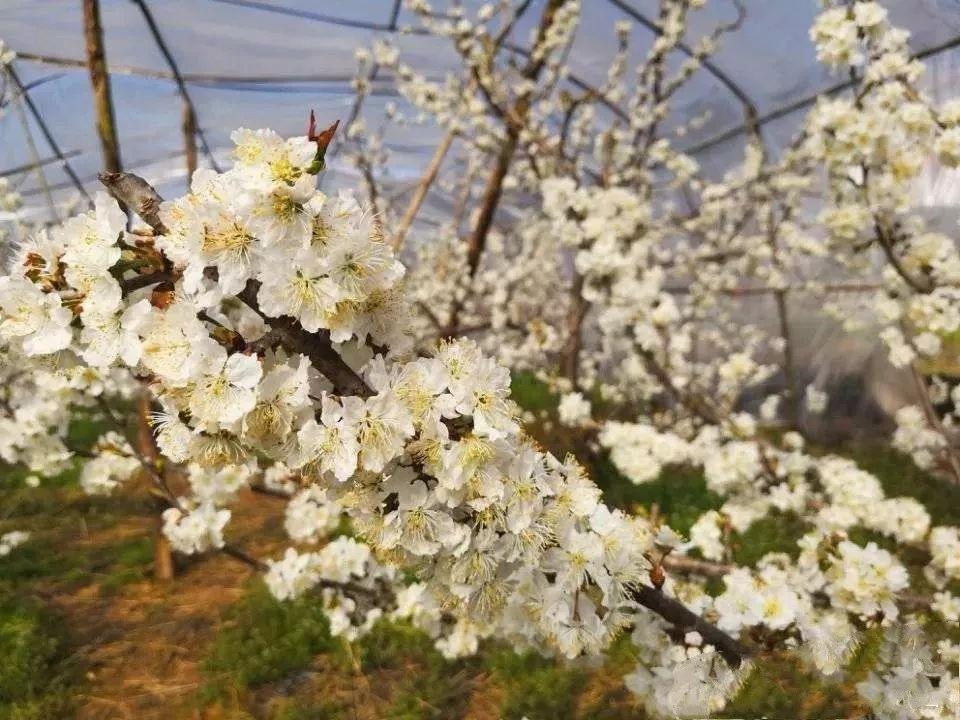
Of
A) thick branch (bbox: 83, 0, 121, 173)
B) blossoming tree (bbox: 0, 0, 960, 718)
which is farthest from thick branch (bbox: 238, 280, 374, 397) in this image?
thick branch (bbox: 83, 0, 121, 173)

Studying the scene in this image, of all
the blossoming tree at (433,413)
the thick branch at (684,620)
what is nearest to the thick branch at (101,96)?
the blossoming tree at (433,413)

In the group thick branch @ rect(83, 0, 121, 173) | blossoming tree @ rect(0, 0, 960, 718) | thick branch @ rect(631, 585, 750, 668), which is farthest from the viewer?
thick branch @ rect(83, 0, 121, 173)

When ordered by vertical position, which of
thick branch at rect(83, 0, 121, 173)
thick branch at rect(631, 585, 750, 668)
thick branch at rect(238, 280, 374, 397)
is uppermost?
thick branch at rect(83, 0, 121, 173)

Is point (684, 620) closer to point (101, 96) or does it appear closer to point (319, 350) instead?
point (319, 350)

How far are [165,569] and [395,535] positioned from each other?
3.29 meters

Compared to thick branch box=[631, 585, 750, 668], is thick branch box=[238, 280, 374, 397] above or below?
above

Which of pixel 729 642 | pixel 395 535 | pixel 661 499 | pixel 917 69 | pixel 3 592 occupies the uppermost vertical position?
pixel 917 69

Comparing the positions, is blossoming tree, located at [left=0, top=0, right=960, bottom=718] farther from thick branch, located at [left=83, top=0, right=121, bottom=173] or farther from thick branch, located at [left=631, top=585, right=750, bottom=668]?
thick branch, located at [left=83, top=0, right=121, bottom=173]

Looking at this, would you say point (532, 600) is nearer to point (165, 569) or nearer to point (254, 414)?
point (254, 414)

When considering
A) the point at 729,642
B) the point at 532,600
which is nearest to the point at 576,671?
the point at 729,642

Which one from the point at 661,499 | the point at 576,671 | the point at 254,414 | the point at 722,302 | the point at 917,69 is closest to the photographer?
the point at 254,414

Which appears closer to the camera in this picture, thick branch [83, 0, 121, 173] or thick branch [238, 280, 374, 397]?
thick branch [238, 280, 374, 397]

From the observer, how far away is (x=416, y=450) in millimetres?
855

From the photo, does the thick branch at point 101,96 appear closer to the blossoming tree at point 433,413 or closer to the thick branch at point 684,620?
the blossoming tree at point 433,413
